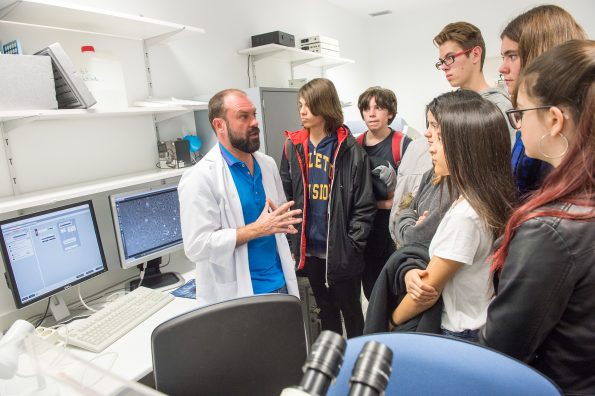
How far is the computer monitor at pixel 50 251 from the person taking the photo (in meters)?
1.38

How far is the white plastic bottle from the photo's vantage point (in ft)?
5.38

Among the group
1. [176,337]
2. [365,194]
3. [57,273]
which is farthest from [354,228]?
[57,273]

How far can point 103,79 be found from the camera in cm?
167

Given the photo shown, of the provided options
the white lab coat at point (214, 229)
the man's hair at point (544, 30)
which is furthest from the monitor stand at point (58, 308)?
the man's hair at point (544, 30)

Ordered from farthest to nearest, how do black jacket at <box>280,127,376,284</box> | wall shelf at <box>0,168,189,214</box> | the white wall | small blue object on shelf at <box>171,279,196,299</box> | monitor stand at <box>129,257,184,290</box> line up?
the white wall, black jacket at <box>280,127,376,284</box>, monitor stand at <box>129,257,184,290</box>, small blue object on shelf at <box>171,279,196,299</box>, wall shelf at <box>0,168,189,214</box>

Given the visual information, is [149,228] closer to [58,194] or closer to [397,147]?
[58,194]

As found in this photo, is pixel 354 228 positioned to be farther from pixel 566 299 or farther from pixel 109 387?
pixel 109 387

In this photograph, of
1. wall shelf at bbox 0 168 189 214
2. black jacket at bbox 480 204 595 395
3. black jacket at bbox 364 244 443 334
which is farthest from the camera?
wall shelf at bbox 0 168 189 214

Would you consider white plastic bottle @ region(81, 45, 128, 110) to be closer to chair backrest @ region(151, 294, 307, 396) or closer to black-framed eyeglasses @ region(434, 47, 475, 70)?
chair backrest @ region(151, 294, 307, 396)

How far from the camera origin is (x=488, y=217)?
98cm

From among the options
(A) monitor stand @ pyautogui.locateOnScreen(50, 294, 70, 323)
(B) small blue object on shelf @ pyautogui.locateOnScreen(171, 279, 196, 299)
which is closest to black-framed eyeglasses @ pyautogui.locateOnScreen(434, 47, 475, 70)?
(B) small blue object on shelf @ pyautogui.locateOnScreen(171, 279, 196, 299)

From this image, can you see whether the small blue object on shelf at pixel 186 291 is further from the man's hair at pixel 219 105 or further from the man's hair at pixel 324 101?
→ the man's hair at pixel 324 101

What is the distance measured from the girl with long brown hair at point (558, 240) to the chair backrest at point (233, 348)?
1.79 feet

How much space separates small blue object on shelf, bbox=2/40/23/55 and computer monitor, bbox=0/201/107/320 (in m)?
0.60
